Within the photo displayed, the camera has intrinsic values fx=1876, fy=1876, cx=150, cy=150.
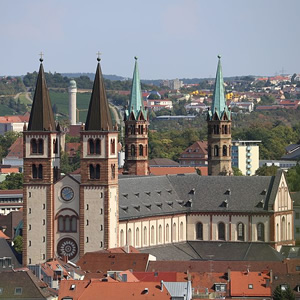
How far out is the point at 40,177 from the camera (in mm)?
126562

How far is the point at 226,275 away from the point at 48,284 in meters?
11.4

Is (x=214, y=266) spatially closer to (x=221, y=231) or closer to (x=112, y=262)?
(x=112, y=262)

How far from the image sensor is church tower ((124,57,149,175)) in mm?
149625

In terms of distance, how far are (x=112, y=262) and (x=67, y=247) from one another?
7.94m

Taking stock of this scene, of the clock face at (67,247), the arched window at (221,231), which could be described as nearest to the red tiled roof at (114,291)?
the clock face at (67,247)

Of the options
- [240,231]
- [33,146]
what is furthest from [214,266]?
[240,231]

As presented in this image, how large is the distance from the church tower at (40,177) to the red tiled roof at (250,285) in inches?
743

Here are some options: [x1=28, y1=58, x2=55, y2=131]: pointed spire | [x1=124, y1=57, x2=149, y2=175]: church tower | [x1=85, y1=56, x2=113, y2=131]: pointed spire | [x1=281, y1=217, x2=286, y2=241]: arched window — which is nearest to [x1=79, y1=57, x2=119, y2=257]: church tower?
[x1=85, y1=56, x2=113, y2=131]: pointed spire

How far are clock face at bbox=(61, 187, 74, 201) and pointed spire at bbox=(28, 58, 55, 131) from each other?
4.16 m

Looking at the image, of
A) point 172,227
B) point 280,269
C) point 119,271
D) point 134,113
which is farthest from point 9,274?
point 134,113

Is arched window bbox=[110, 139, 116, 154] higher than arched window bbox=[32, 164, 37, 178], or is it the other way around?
arched window bbox=[110, 139, 116, 154]

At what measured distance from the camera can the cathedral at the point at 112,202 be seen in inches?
4941

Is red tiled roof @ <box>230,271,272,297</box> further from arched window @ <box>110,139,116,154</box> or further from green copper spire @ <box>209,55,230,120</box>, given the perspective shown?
green copper spire @ <box>209,55,230,120</box>

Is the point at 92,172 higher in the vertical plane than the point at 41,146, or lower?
lower
